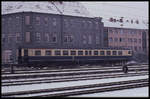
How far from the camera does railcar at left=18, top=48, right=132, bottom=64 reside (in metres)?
28.8

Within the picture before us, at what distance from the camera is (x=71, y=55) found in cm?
3159

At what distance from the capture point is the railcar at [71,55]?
28.8 m

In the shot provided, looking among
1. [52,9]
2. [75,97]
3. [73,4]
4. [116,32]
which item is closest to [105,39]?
[116,32]

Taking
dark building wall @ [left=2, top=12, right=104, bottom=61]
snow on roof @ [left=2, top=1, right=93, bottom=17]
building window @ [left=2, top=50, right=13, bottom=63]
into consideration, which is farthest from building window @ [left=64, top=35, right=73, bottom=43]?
building window @ [left=2, top=50, right=13, bottom=63]

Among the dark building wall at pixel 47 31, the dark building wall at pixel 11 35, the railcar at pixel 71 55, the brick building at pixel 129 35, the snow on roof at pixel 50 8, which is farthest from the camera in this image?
the brick building at pixel 129 35

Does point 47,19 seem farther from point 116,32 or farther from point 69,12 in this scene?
point 116,32

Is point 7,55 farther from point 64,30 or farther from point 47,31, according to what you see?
point 64,30

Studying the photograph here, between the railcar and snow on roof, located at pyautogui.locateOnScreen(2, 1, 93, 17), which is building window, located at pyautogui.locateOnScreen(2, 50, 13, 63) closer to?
the railcar

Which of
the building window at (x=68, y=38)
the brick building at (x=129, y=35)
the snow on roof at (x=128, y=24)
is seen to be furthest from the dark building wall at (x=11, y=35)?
the brick building at (x=129, y=35)

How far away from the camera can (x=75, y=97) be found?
11914mm

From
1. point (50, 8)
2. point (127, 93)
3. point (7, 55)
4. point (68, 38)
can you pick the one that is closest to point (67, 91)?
point (127, 93)

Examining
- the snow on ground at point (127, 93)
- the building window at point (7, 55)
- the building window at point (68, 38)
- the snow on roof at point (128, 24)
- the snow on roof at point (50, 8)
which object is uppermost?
the snow on roof at point (50, 8)

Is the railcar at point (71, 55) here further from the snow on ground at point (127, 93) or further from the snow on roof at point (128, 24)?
the snow on ground at point (127, 93)

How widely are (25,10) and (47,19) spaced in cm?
436
